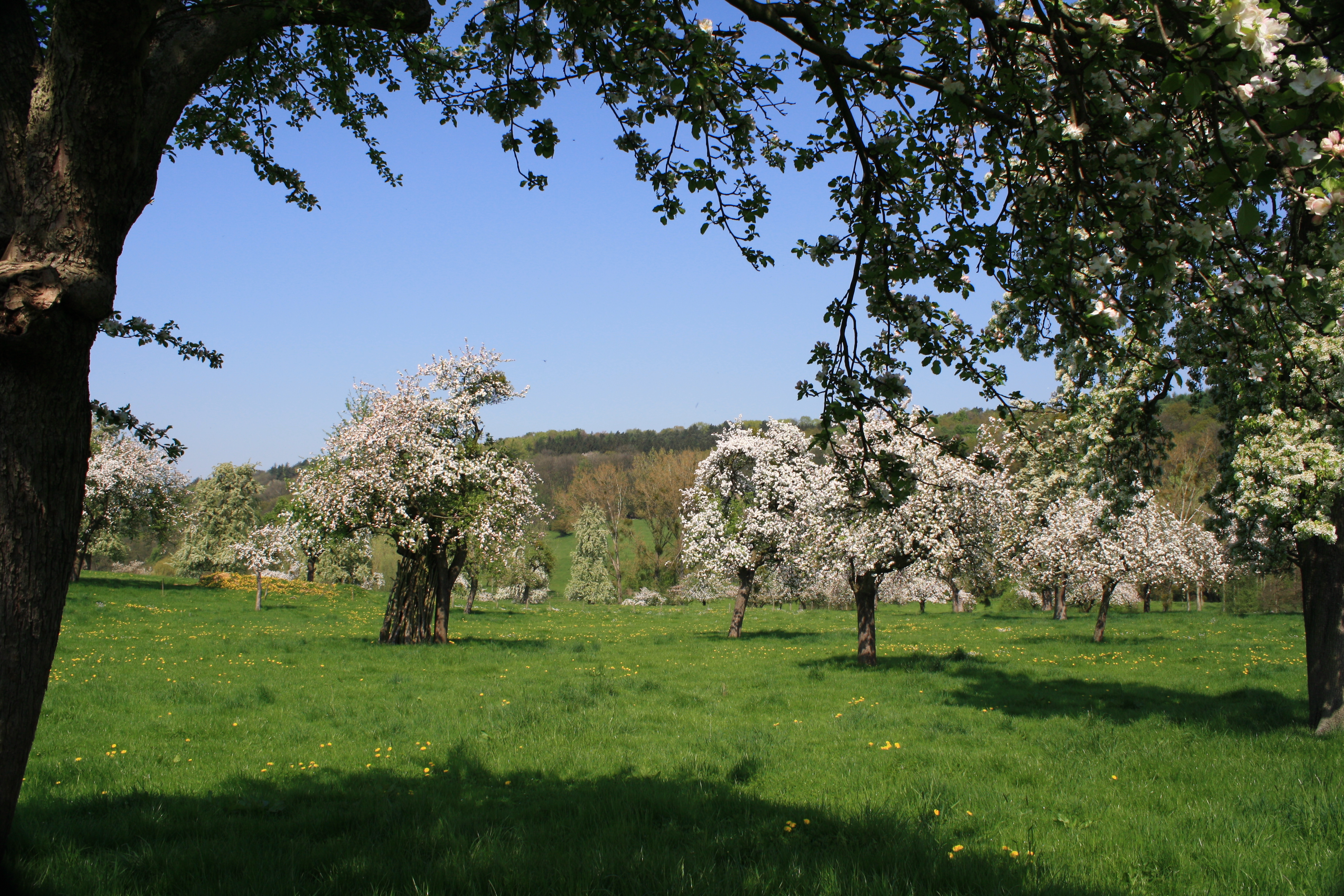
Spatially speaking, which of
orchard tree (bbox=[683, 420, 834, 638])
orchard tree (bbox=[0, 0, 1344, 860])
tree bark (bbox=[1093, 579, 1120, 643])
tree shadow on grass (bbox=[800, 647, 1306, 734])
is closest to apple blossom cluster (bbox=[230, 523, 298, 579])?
orchard tree (bbox=[683, 420, 834, 638])

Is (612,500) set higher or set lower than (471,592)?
higher

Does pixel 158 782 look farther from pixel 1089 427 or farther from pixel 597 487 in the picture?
pixel 597 487

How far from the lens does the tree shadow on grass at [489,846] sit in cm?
550

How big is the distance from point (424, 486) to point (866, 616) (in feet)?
45.3

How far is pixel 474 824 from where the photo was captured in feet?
23.0

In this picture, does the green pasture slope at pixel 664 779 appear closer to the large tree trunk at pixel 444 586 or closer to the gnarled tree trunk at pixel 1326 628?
the gnarled tree trunk at pixel 1326 628

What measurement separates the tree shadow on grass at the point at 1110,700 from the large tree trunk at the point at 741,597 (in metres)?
9.52

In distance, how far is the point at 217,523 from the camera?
6481cm

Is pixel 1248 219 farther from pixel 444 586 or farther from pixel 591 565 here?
pixel 591 565

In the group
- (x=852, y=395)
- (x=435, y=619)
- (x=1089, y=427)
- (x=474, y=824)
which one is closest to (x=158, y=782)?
(x=474, y=824)

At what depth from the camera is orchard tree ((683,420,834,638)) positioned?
95.1ft

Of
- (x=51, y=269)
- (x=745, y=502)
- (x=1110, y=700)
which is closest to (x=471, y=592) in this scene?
(x=745, y=502)

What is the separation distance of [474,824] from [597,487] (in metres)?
72.3

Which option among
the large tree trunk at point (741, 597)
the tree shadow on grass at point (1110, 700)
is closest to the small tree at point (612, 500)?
the large tree trunk at point (741, 597)
